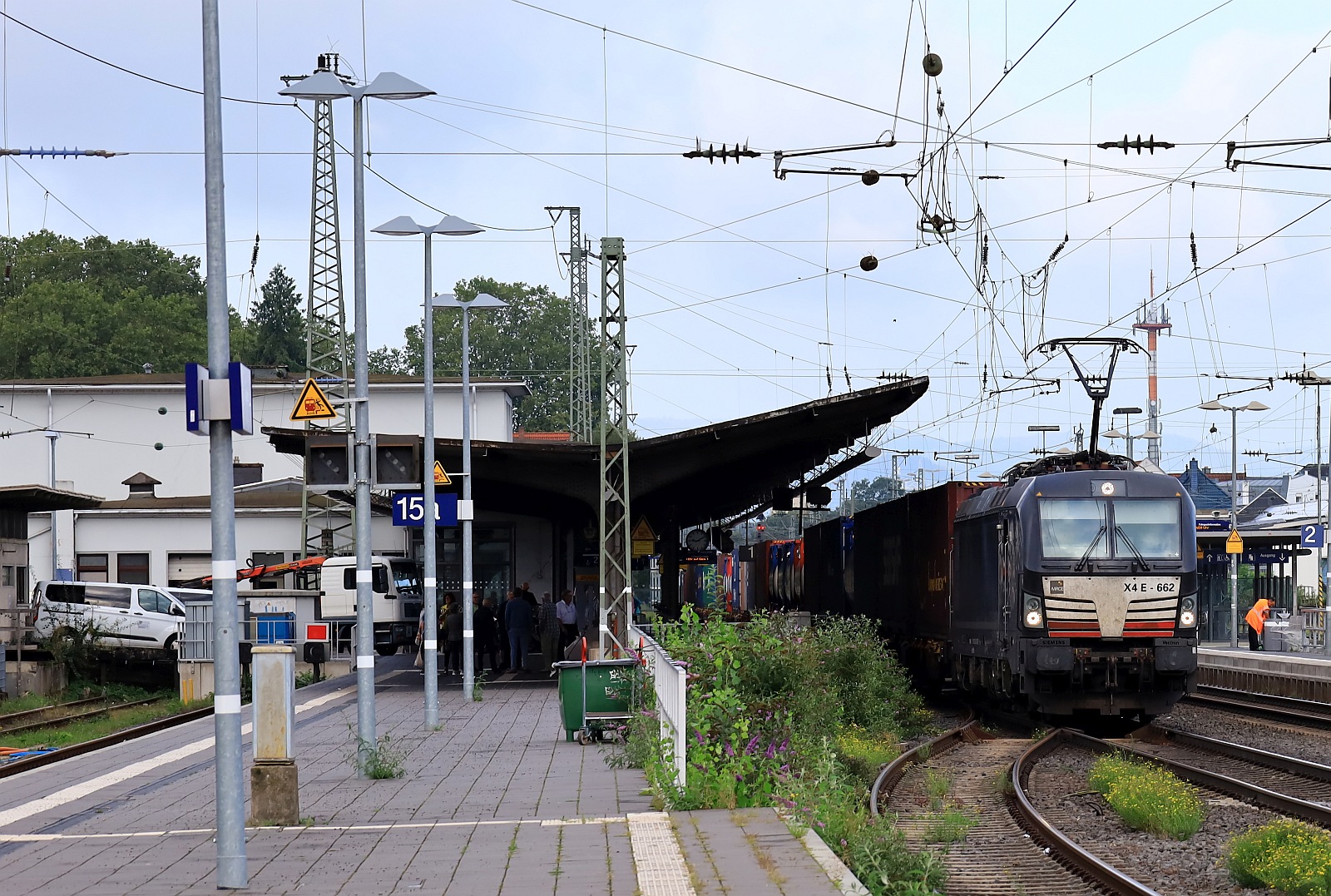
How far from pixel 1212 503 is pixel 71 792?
9238cm

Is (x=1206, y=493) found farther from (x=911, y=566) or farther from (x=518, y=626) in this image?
(x=911, y=566)

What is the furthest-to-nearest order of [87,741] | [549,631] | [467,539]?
[549,631], [467,539], [87,741]

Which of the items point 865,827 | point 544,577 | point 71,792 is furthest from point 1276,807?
point 544,577

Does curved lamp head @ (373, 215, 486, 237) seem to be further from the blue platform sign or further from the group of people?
the group of people

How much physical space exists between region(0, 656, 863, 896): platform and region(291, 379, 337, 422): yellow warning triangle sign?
11.2 ft

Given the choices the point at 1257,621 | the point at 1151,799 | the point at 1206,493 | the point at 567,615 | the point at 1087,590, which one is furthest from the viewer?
the point at 1206,493

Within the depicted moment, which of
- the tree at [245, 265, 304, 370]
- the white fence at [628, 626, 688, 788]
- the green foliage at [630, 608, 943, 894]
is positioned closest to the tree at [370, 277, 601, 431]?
the tree at [245, 265, 304, 370]

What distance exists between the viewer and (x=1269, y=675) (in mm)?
28969

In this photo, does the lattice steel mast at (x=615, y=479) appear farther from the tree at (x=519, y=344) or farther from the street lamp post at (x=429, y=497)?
the tree at (x=519, y=344)

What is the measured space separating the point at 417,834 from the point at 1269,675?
2229 centimetres

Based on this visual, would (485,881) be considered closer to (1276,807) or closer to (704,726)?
(704,726)

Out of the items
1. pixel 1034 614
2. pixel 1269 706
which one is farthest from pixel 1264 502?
pixel 1034 614

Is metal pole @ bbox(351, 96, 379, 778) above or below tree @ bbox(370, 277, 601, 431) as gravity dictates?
below

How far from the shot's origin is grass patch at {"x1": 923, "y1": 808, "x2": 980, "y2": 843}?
12.1 metres
